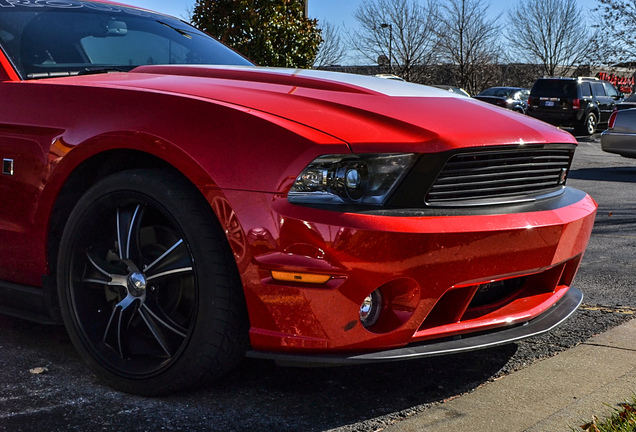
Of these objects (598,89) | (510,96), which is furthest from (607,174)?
(510,96)

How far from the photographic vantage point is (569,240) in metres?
2.97

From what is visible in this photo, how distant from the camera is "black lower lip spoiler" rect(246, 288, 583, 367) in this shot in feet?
8.16

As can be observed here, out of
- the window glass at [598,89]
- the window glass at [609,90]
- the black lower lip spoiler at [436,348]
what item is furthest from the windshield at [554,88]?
the black lower lip spoiler at [436,348]

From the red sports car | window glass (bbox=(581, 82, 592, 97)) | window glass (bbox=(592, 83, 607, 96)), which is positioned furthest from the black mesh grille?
window glass (bbox=(592, 83, 607, 96))

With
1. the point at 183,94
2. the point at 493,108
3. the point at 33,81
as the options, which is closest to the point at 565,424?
the point at 493,108

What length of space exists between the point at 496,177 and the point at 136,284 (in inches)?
53.7

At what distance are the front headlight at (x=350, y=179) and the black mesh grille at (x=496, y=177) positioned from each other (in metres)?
0.15

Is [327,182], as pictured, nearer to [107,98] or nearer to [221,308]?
[221,308]

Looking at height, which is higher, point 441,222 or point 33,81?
point 33,81

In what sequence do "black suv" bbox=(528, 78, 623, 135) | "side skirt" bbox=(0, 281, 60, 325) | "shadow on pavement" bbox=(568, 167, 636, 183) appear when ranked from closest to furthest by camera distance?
"side skirt" bbox=(0, 281, 60, 325) → "shadow on pavement" bbox=(568, 167, 636, 183) → "black suv" bbox=(528, 78, 623, 135)

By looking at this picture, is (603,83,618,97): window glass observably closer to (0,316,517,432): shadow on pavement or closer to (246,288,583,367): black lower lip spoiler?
(0,316,517,432): shadow on pavement

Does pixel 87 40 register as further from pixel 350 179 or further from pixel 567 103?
pixel 567 103

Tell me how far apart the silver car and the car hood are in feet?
30.4

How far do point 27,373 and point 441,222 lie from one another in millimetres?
1726
